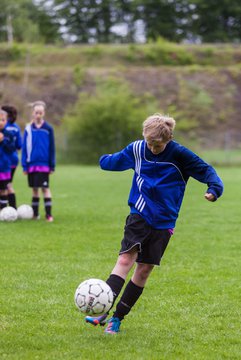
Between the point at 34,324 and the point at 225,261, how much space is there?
3402mm

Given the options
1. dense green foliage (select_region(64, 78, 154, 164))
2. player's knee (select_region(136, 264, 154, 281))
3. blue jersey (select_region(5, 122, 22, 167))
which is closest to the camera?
player's knee (select_region(136, 264, 154, 281))

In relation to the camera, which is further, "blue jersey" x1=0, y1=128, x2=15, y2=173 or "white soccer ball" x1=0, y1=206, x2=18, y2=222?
"white soccer ball" x1=0, y1=206, x2=18, y2=222

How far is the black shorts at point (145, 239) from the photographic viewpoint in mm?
4945

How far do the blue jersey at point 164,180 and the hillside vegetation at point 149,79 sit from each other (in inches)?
1422

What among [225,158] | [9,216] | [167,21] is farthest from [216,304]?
[167,21]

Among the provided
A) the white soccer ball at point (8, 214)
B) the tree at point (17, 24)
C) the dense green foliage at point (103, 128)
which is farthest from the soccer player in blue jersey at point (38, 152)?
the tree at point (17, 24)

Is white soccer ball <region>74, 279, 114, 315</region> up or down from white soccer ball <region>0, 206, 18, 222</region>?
up

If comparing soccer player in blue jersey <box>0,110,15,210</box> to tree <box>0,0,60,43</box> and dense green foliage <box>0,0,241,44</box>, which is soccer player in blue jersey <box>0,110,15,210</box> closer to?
tree <box>0,0,60,43</box>

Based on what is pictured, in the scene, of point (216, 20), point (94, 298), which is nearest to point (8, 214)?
point (94, 298)

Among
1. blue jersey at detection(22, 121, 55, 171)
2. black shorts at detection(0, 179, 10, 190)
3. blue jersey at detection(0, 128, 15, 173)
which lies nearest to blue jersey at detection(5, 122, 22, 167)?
blue jersey at detection(0, 128, 15, 173)

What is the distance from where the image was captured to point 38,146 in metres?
11.0

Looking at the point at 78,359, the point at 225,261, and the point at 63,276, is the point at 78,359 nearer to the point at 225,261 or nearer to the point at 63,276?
the point at 63,276

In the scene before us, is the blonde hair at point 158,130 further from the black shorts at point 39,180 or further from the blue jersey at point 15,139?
the blue jersey at point 15,139

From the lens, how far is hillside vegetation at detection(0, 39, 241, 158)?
151ft
